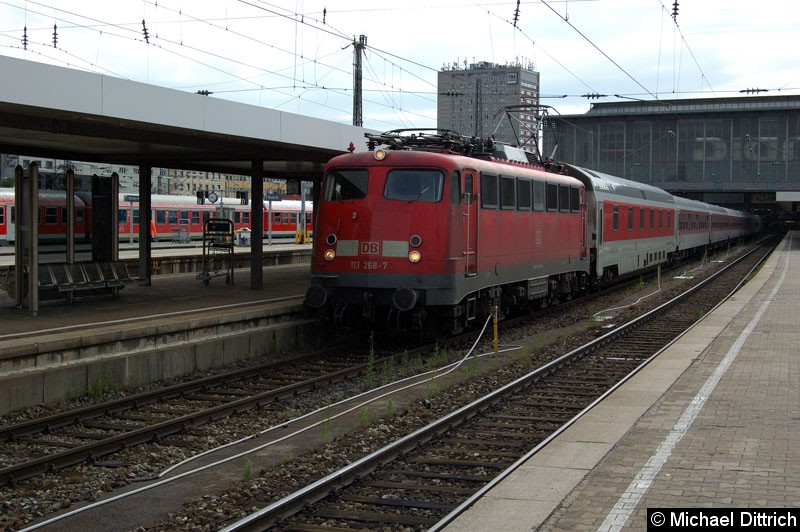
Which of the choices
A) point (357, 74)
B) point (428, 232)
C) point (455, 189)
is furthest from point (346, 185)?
point (357, 74)

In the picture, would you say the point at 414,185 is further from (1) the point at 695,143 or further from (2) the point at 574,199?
(1) the point at 695,143

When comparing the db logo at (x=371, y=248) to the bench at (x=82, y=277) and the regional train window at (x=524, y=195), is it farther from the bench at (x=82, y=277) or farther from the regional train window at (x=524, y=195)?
the bench at (x=82, y=277)

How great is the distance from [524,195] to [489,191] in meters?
1.84

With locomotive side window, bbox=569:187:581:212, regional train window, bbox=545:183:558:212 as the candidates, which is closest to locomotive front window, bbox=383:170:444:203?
regional train window, bbox=545:183:558:212

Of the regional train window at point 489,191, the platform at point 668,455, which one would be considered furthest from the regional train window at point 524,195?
the platform at point 668,455

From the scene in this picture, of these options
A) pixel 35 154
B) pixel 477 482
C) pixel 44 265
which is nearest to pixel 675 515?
pixel 477 482

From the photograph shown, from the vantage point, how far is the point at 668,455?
770 centimetres

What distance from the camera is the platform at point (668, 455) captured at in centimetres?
628

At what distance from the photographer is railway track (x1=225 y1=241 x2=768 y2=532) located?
660 centimetres

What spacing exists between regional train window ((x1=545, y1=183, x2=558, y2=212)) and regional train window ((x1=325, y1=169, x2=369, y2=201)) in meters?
5.52

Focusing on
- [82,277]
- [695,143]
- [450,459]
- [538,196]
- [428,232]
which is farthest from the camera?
[695,143]

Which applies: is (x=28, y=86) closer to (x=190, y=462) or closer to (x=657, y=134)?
(x=190, y=462)

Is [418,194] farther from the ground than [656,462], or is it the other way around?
[418,194]

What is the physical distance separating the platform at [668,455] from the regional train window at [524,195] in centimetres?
479
